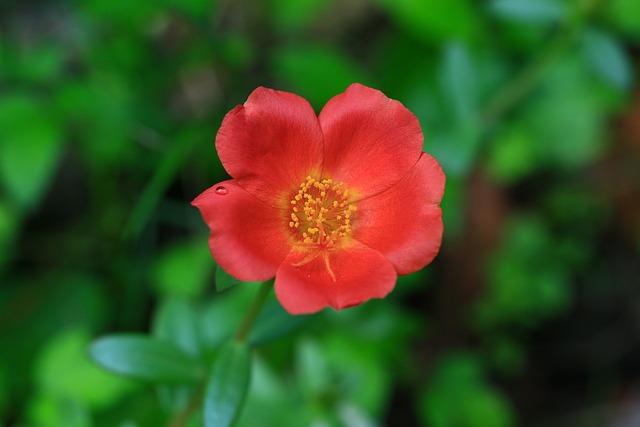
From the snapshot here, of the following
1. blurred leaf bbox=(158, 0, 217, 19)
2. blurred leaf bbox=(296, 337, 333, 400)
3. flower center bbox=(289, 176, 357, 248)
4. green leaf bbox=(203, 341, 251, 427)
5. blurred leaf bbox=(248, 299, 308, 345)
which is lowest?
green leaf bbox=(203, 341, 251, 427)

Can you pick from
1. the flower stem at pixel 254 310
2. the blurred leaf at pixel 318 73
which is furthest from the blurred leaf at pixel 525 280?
the flower stem at pixel 254 310

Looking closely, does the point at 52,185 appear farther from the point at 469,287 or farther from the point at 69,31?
the point at 469,287

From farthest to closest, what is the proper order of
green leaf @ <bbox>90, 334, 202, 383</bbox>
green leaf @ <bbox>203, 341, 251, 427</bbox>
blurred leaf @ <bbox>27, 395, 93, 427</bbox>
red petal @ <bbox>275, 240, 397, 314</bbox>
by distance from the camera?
blurred leaf @ <bbox>27, 395, 93, 427</bbox> → green leaf @ <bbox>90, 334, 202, 383</bbox> → green leaf @ <bbox>203, 341, 251, 427</bbox> → red petal @ <bbox>275, 240, 397, 314</bbox>

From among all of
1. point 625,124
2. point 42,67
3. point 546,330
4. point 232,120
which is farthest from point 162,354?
point 625,124

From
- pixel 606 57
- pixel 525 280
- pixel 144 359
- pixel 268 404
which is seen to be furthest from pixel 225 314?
pixel 606 57

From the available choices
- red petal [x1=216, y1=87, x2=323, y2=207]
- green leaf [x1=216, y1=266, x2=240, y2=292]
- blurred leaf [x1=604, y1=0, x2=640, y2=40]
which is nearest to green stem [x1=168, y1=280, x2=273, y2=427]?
green leaf [x1=216, y1=266, x2=240, y2=292]

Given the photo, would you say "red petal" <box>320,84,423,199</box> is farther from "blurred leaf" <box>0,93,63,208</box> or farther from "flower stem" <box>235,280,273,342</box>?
"blurred leaf" <box>0,93,63,208</box>

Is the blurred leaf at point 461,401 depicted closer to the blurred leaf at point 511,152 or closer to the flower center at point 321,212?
the blurred leaf at point 511,152

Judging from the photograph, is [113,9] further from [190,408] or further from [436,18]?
[190,408]
